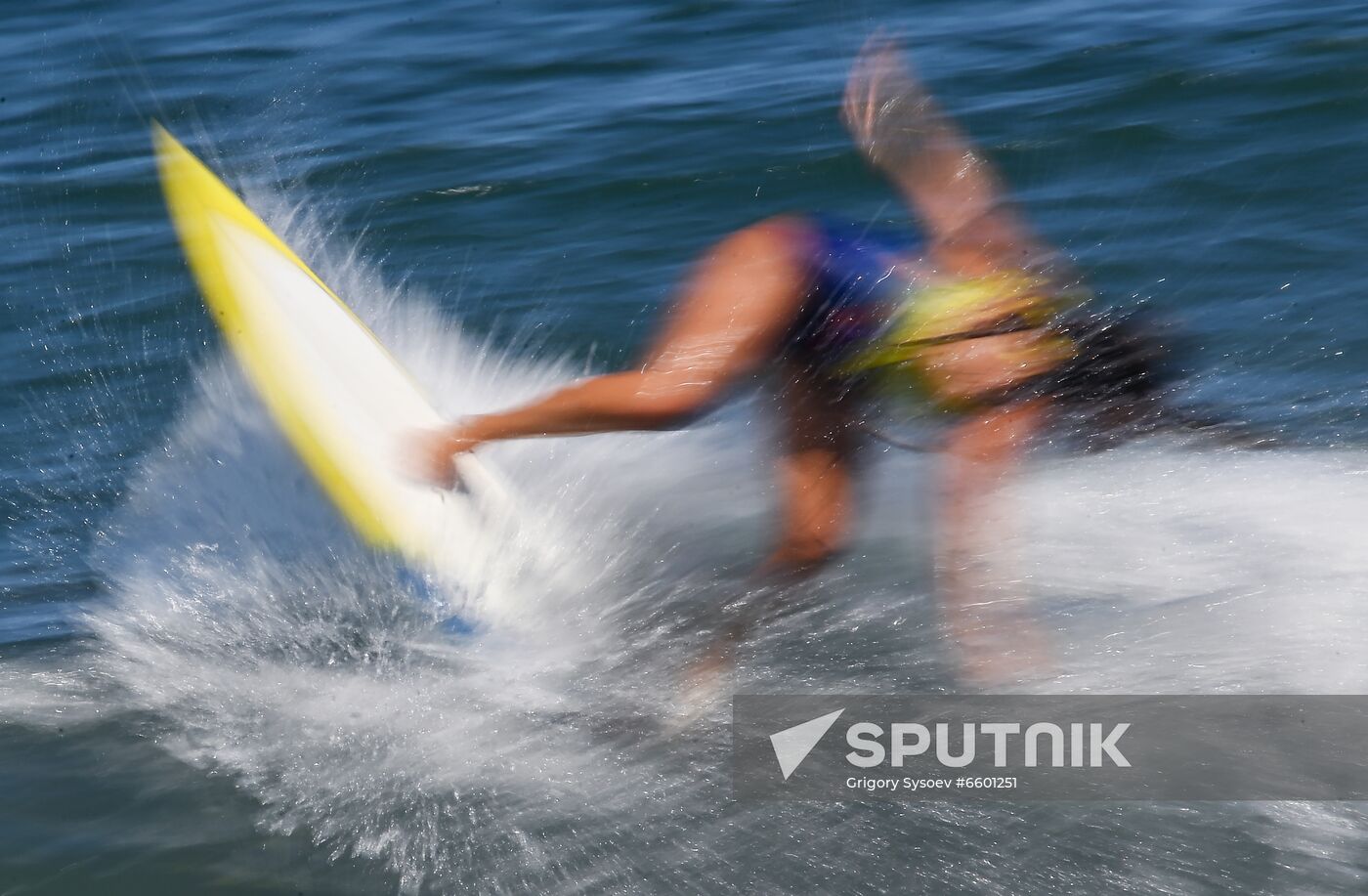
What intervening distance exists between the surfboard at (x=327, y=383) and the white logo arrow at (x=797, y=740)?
98 cm

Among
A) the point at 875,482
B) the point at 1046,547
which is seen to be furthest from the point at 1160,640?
the point at 875,482

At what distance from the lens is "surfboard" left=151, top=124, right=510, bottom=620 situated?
3.69m

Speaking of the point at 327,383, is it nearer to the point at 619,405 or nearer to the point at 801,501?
the point at 619,405

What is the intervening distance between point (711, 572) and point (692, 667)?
0.46m

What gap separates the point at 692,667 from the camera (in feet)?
11.0

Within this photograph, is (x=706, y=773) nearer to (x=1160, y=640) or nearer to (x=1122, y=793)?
(x=1122, y=793)

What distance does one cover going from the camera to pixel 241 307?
4184mm

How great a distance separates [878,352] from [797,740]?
92 centimetres

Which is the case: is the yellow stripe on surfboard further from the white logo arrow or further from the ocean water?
the white logo arrow

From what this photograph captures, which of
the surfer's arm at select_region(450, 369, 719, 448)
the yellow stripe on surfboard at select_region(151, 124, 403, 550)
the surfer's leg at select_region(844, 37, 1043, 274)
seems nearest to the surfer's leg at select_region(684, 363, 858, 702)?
the surfer's arm at select_region(450, 369, 719, 448)

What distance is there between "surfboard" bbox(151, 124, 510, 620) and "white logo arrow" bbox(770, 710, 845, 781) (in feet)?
3.22

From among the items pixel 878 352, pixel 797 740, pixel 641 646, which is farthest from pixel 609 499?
pixel 797 740

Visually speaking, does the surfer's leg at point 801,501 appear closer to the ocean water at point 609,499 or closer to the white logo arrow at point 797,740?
the ocean water at point 609,499

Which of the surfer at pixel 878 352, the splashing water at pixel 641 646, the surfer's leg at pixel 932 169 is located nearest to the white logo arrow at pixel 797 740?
the splashing water at pixel 641 646
